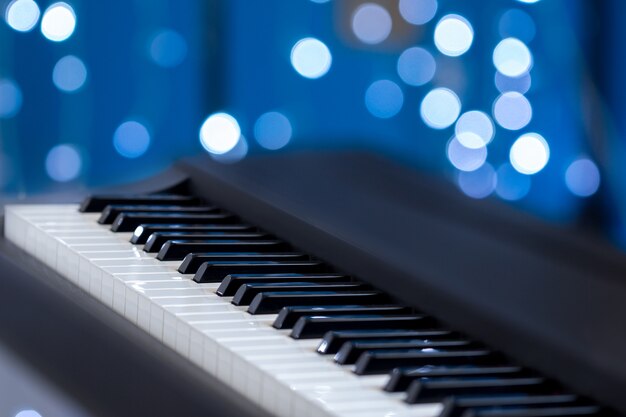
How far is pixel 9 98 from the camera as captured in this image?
3467mm

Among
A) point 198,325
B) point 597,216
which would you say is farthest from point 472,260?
point 597,216

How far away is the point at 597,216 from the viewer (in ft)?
11.9

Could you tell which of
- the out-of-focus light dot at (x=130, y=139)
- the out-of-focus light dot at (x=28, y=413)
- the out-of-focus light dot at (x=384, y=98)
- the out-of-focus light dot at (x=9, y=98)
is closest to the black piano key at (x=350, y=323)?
the out-of-focus light dot at (x=28, y=413)

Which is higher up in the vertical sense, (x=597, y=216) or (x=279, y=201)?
(x=279, y=201)

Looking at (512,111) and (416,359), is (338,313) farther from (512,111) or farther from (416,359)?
(512,111)

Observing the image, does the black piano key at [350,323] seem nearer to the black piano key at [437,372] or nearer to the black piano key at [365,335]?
the black piano key at [365,335]

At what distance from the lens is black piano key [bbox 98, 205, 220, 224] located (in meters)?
1.64

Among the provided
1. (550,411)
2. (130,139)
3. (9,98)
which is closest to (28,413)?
(550,411)

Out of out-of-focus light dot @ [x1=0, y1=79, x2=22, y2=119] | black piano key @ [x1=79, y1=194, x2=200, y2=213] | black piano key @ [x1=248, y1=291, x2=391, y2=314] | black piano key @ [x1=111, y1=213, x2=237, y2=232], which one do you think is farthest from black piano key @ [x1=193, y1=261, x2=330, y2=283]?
out-of-focus light dot @ [x1=0, y1=79, x2=22, y2=119]

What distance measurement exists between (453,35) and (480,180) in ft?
1.63

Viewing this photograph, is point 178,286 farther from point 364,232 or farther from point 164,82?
point 164,82

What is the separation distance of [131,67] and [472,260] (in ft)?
8.64

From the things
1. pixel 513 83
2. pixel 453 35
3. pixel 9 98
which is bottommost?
pixel 9 98

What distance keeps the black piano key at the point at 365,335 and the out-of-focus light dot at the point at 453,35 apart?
2.82m
